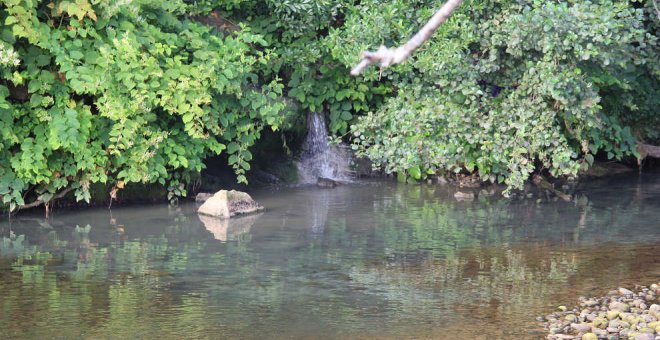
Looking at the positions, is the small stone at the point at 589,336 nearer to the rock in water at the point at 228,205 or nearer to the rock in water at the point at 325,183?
the rock in water at the point at 228,205

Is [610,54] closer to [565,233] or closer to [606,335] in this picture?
[565,233]

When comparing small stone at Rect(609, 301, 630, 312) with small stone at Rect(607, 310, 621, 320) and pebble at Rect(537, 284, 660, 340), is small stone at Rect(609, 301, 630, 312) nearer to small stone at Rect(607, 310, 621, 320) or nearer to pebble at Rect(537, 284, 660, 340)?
pebble at Rect(537, 284, 660, 340)

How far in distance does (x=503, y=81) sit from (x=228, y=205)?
13.1ft

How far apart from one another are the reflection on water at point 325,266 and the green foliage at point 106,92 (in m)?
0.68

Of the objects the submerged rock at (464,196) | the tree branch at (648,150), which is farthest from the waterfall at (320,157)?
the tree branch at (648,150)

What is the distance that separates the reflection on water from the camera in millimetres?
7391

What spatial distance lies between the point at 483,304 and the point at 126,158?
5.27 metres

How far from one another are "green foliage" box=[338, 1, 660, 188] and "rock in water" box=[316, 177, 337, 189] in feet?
3.20

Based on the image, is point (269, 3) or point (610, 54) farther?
point (269, 3)

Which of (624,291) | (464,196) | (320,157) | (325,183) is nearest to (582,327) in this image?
(624,291)

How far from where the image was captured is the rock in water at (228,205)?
1179 cm

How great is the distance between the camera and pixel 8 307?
7.73 meters

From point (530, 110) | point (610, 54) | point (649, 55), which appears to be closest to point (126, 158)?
point (530, 110)

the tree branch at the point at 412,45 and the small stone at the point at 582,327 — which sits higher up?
the tree branch at the point at 412,45
